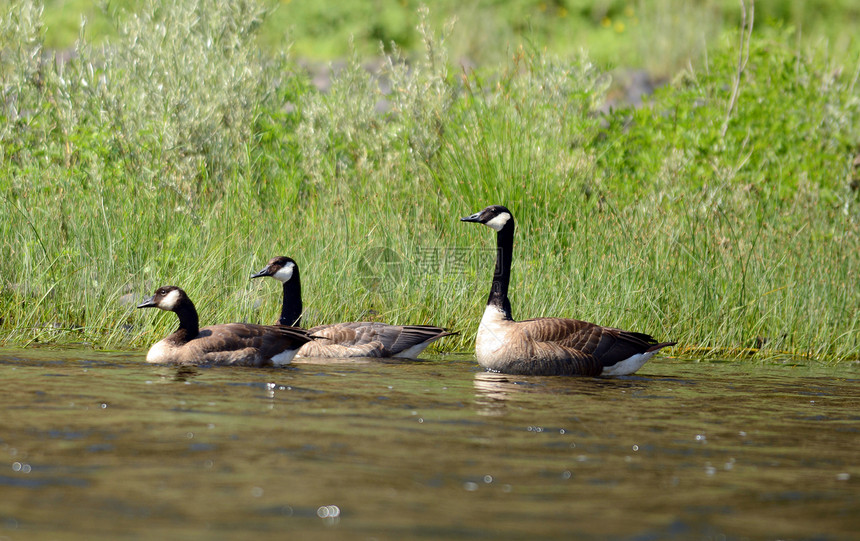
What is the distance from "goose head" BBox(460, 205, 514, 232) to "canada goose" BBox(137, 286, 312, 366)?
205 cm

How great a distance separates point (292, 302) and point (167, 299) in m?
1.55

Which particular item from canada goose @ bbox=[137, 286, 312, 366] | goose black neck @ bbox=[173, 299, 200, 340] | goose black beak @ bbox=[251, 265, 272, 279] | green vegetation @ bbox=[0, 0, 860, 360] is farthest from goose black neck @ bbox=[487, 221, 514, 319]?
goose black neck @ bbox=[173, 299, 200, 340]

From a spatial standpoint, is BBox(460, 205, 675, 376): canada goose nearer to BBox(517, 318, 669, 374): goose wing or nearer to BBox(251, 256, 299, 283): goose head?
BBox(517, 318, 669, 374): goose wing

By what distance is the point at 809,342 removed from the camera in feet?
36.1

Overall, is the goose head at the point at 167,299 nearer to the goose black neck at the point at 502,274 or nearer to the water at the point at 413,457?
the water at the point at 413,457

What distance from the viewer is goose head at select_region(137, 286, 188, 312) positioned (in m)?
9.66

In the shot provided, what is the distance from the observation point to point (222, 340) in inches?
378

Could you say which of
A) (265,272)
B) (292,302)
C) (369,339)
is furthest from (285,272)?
(369,339)

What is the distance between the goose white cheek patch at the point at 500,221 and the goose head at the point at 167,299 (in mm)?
2996

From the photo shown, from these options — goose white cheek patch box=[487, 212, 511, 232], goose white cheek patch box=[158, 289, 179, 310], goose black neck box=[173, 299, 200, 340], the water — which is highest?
A: goose white cheek patch box=[487, 212, 511, 232]

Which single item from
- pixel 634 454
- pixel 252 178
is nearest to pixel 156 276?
pixel 252 178

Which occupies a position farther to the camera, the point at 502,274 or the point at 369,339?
the point at 369,339

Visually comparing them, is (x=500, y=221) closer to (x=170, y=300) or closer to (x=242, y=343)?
(x=242, y=343)

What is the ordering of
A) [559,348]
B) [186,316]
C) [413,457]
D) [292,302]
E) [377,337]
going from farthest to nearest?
[292,302], [377,337], [186,316], [559,348], [413,457]
